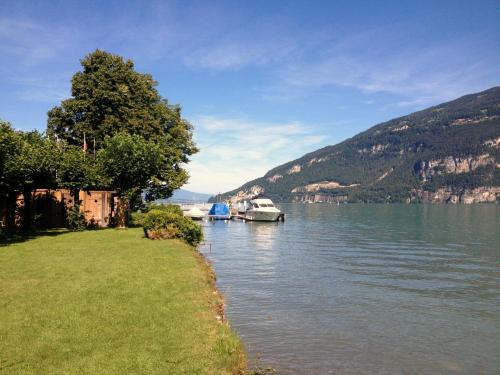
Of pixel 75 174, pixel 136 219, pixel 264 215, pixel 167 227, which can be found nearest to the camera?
pixel 167 227

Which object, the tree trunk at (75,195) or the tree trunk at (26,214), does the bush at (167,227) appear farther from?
the tree trunk at (26,214)

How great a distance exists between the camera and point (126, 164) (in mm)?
34688

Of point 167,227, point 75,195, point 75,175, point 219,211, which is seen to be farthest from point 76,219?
point 219,211

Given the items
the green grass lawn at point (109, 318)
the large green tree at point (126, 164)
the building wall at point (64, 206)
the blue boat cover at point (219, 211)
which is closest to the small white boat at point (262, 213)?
the blue boat cover at point (219, 211)

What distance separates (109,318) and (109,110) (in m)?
35.5

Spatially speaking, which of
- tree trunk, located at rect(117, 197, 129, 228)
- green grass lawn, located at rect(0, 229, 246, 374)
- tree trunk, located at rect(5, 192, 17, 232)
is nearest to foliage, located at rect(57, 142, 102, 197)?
tree trunk, located at rect(117, 197, 129, 228)

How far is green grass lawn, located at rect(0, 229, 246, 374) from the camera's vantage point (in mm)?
9539

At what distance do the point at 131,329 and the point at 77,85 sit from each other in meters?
38.5

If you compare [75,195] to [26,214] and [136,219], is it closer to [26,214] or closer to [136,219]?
[26,214]

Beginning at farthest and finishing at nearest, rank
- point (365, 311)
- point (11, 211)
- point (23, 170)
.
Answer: point (11, 211) → point (23, 170) → point (365, 311)

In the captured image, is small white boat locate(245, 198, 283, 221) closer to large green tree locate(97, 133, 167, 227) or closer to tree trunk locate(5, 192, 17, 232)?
large green tree locate(97, 133, 167, 227)

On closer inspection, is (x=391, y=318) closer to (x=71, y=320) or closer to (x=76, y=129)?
(x=71, y=320)

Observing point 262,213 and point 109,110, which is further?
point 262,213

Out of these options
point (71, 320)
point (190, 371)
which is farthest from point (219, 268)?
point (190, 371)
